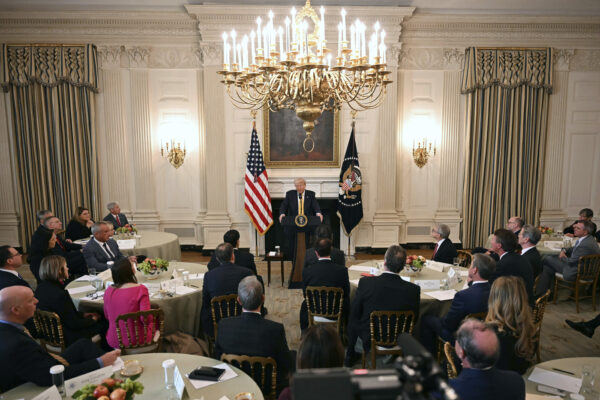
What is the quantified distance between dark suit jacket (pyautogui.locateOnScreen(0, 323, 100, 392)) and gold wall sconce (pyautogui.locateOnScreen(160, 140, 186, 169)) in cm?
603

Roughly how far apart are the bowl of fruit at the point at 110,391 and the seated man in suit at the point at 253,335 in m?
0.68

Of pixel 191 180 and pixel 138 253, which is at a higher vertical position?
pixel 191 180

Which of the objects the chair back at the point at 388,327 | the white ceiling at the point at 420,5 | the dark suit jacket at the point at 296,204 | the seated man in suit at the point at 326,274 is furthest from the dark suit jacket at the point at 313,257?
the white ceiling at the point at 420,5

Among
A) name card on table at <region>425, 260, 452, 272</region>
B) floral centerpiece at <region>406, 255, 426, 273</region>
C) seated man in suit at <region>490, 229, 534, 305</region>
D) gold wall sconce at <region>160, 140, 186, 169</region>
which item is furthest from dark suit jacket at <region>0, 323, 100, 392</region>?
gold wall sconce at <region>160, 140, 186, 169</region>

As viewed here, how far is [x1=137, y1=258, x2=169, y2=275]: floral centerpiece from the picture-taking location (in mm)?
4477

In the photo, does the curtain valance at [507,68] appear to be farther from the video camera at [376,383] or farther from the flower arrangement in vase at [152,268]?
the video camera at [376,383]

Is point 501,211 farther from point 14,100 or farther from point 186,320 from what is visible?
point 14,100

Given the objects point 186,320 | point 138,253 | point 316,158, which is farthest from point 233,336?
point 316,158

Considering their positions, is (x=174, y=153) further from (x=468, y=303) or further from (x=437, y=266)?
(x=468, y=303)

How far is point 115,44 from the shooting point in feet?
26.2

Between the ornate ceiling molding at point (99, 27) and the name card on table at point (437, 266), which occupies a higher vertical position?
the ornate ceiling molding at point (99, 27)

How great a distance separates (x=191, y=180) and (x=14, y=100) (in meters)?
3.67

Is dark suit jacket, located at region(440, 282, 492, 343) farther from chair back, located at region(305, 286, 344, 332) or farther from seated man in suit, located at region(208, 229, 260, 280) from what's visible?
seated man in suit, located at region(208, 229, 260, 280)

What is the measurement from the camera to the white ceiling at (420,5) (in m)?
7.62
